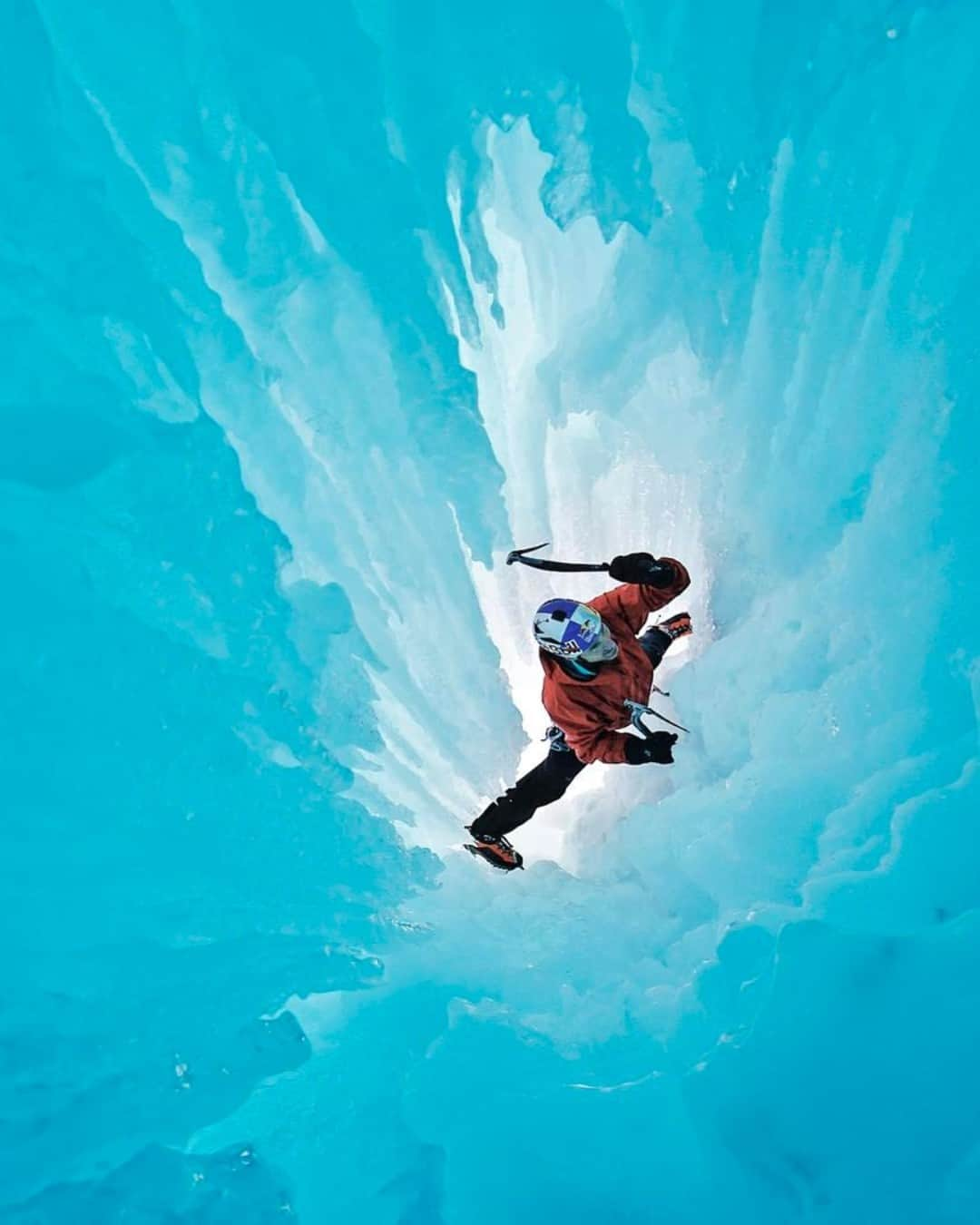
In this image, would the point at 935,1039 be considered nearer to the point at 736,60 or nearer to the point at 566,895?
the point at 566,895

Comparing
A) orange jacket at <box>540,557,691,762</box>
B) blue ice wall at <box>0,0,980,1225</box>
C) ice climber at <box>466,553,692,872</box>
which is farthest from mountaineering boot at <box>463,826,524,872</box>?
orange jacket at <box>540,557,691,762</box>

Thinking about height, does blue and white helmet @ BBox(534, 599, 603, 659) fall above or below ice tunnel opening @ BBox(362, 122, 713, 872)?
below

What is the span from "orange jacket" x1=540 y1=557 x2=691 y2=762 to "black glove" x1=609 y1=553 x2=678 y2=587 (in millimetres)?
170

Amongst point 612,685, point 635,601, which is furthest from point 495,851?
point 635,601

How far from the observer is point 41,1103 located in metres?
3.54

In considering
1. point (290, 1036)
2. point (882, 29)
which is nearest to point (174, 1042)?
point (290, 1036)

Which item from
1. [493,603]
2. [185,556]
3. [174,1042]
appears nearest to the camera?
[185,556]

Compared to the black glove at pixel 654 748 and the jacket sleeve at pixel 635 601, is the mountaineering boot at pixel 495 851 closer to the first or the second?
the black glove at pixel 654 748

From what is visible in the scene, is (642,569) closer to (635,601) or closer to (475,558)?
(635,601)

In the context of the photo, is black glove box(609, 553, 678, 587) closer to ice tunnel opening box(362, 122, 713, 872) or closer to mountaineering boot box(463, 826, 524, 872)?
ice tunnel opening box(362, 122, 713, 872)

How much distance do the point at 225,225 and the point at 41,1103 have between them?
139 inches

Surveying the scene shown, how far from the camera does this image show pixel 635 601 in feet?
13.7

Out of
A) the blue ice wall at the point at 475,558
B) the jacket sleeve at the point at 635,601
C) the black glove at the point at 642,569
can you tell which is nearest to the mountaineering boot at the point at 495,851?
the blue ice wall at the point at 475,558

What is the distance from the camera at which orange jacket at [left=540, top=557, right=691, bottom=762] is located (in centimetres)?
419
